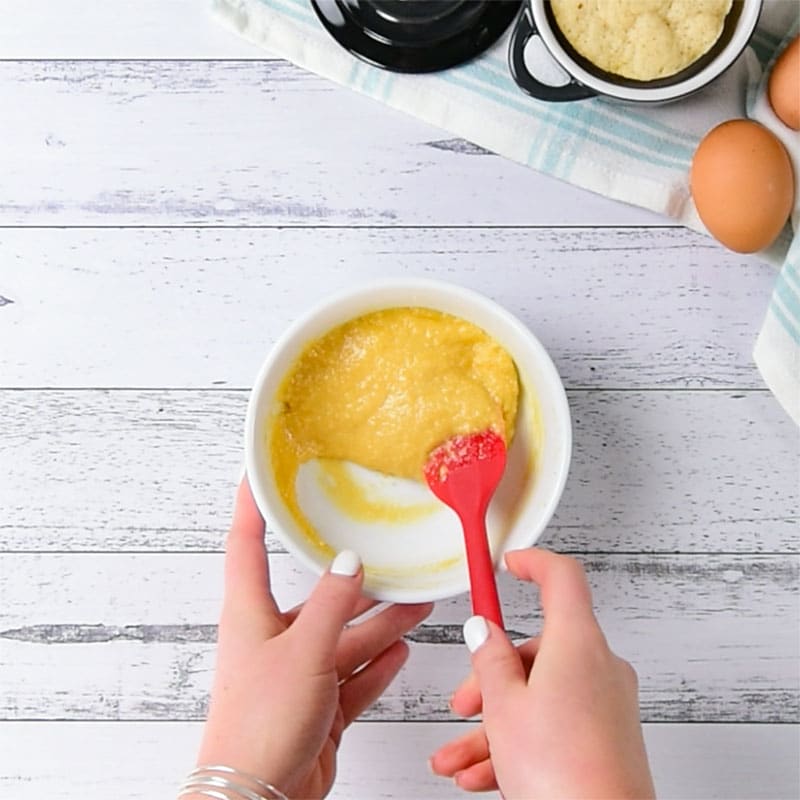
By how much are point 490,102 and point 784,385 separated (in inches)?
12.9

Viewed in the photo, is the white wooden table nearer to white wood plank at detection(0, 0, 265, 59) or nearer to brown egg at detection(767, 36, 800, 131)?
white wood plank at detection(0, 0, 265, 59)

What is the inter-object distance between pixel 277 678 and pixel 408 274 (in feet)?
1.15

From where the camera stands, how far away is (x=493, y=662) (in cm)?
74

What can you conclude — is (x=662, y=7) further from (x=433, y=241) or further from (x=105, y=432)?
(x=105, y=432)

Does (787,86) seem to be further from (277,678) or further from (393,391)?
(277,678)

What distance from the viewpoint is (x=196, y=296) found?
0.96 metres

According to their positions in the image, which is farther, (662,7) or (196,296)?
(196,296)

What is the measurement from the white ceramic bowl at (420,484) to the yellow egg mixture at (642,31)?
0.68ft

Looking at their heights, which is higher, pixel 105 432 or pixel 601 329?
pixel 601 329

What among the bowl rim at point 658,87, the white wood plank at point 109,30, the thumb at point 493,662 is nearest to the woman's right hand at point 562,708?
the thumb at point 493,662

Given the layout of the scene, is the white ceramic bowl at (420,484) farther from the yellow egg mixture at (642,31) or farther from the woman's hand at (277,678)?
the yellow egg mixture at (642,31)

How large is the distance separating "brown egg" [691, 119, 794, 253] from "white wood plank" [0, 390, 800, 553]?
14cm

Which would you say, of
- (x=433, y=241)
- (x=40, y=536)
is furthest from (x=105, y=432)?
(x=433, y=241)

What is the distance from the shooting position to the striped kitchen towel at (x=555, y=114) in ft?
3.05
